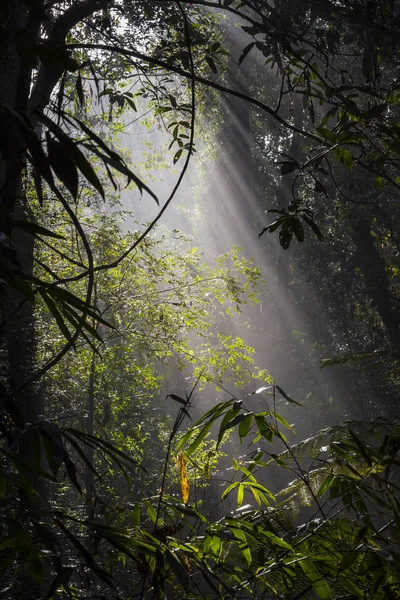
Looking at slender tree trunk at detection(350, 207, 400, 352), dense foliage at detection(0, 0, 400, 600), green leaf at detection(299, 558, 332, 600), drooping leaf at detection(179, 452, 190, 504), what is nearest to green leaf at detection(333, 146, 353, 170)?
dense foliage at detection(0, 0, 400, 600)

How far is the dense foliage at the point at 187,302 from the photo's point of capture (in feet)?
3.52

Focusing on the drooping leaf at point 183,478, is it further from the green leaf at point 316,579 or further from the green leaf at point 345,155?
the green leaf at point 345,155

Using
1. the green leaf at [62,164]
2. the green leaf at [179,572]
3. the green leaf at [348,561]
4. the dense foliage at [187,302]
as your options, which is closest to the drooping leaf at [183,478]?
the dense foliage at [187,302]

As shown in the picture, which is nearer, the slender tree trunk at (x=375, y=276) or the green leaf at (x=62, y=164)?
the green leaf at (x=62, y=164)

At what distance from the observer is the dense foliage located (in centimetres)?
107

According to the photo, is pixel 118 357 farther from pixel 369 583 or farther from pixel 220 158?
pixel 220 158

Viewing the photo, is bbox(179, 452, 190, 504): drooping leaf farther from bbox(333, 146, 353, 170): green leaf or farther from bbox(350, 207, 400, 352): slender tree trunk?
bbox(350, 207, 400, 352): slender tree trunk

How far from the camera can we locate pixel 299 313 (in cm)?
1716

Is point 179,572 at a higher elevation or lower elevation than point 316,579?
higher

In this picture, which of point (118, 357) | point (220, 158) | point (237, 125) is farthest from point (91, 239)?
point (220, 158)

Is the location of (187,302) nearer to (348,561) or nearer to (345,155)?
(345,155)

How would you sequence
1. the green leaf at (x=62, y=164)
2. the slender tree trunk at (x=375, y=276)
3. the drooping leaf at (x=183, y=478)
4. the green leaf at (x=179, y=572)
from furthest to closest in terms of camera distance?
the slender tree trunk at (x=375, y=276), the drooping leaf at (x=183, y=478), the green leaf at (x=179, y=572), the green leaf at (x=62, y=164)

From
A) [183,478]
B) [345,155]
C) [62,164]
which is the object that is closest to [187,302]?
[345,155]

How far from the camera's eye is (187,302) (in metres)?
7.33
